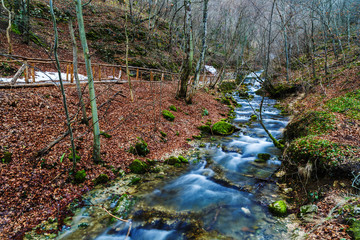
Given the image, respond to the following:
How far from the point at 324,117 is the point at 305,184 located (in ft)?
14.1

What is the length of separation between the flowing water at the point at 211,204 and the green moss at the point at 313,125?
1.38 metres

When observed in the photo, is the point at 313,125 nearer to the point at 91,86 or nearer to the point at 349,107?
the point at 349,107

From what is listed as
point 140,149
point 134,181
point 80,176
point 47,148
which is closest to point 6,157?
point 47,148

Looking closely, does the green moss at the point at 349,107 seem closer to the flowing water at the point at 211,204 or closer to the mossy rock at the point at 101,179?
the flowing water at the point at 211,204

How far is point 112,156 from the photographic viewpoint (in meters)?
7.25

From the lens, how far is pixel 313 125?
8.16 metres

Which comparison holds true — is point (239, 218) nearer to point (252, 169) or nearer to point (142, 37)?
point (252, 169)

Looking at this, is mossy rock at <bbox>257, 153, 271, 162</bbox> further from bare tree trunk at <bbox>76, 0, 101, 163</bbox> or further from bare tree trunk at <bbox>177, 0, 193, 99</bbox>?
bare tree trunk at <bbox>177, 0, 193, 99</bbox>

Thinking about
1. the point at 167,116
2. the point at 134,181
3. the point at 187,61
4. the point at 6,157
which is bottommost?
the point at 134,181

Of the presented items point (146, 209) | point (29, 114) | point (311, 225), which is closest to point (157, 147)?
point (146, 209)

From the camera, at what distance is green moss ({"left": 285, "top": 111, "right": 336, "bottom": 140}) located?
7652mm

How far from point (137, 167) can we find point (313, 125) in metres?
7.68

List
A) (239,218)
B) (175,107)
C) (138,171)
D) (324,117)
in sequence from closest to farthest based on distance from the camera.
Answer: (239,218) → (138,171) → (324,117) → (175,107)

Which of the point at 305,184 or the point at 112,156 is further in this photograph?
the point at 112,156
